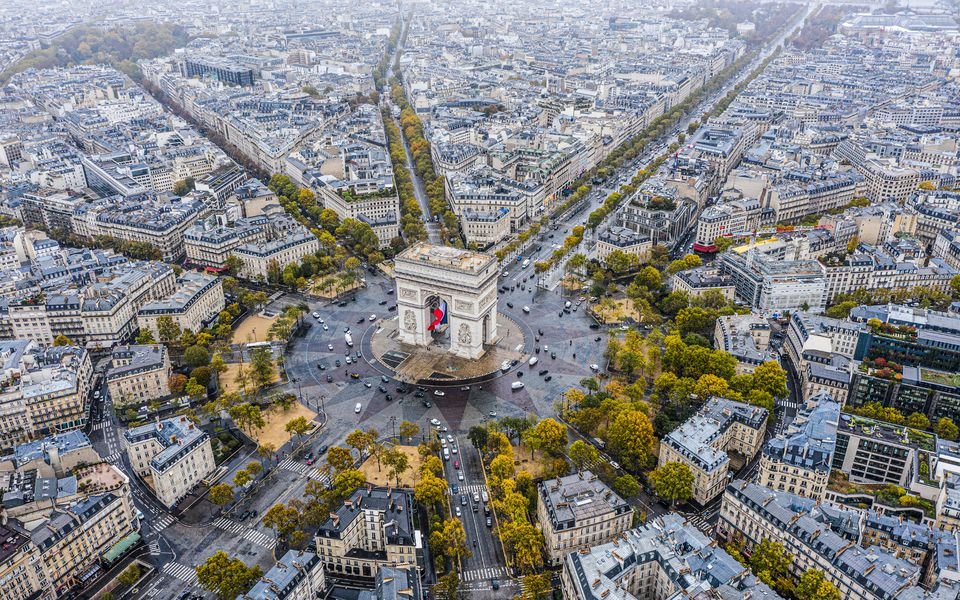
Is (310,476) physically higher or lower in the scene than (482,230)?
lower

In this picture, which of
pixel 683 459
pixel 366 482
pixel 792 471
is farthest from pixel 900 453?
pixel 366 482

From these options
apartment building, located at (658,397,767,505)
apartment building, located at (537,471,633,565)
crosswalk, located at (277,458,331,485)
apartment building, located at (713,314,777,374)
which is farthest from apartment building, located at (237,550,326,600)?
apartment building, located at (713,314,777,374)

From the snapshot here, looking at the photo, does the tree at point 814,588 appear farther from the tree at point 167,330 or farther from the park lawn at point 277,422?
the tree at point 167,330

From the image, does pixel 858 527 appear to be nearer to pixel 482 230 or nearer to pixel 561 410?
pixel 561 410

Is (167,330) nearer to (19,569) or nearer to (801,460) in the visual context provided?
(19,569)

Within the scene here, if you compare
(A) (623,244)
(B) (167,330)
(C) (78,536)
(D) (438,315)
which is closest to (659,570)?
(C) (78,536)

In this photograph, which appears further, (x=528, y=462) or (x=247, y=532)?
(x=528, y=462)

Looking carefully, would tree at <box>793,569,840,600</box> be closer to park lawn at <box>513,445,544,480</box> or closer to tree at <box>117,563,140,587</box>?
park lawn at <box>513,445,544,480</box>
